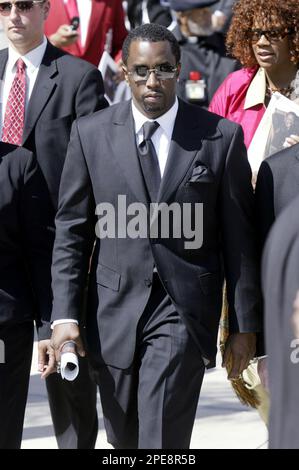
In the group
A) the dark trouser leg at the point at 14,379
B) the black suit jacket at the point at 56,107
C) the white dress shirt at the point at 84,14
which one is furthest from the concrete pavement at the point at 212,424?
the white dress shirt at the point at 84,14

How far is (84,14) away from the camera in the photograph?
8.83m

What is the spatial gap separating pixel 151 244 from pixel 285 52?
1.32 metres

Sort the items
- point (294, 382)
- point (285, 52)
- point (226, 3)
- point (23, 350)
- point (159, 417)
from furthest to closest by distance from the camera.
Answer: point (226, 3) → point (285, 52) → point (23, 350) → point (159, 417) → point (294, 382)

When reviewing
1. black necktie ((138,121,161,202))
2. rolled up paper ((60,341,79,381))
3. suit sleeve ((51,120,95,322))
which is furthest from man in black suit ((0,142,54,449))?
black necktie ((138,121,161,202))

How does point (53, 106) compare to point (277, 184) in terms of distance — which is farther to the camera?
point (53, 106)

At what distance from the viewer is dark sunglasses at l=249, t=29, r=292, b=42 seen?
5.84 meters

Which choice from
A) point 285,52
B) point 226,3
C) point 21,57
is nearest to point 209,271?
point 285,52

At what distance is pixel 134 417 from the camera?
17.0ft

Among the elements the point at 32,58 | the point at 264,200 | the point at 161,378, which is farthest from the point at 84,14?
the point at 161,378

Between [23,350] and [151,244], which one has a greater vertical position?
[151,244]

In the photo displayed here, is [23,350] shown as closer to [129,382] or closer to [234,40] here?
[129,382]

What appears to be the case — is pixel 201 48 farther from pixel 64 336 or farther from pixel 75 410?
pixel 64 336

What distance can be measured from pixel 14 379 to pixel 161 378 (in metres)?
0.65
